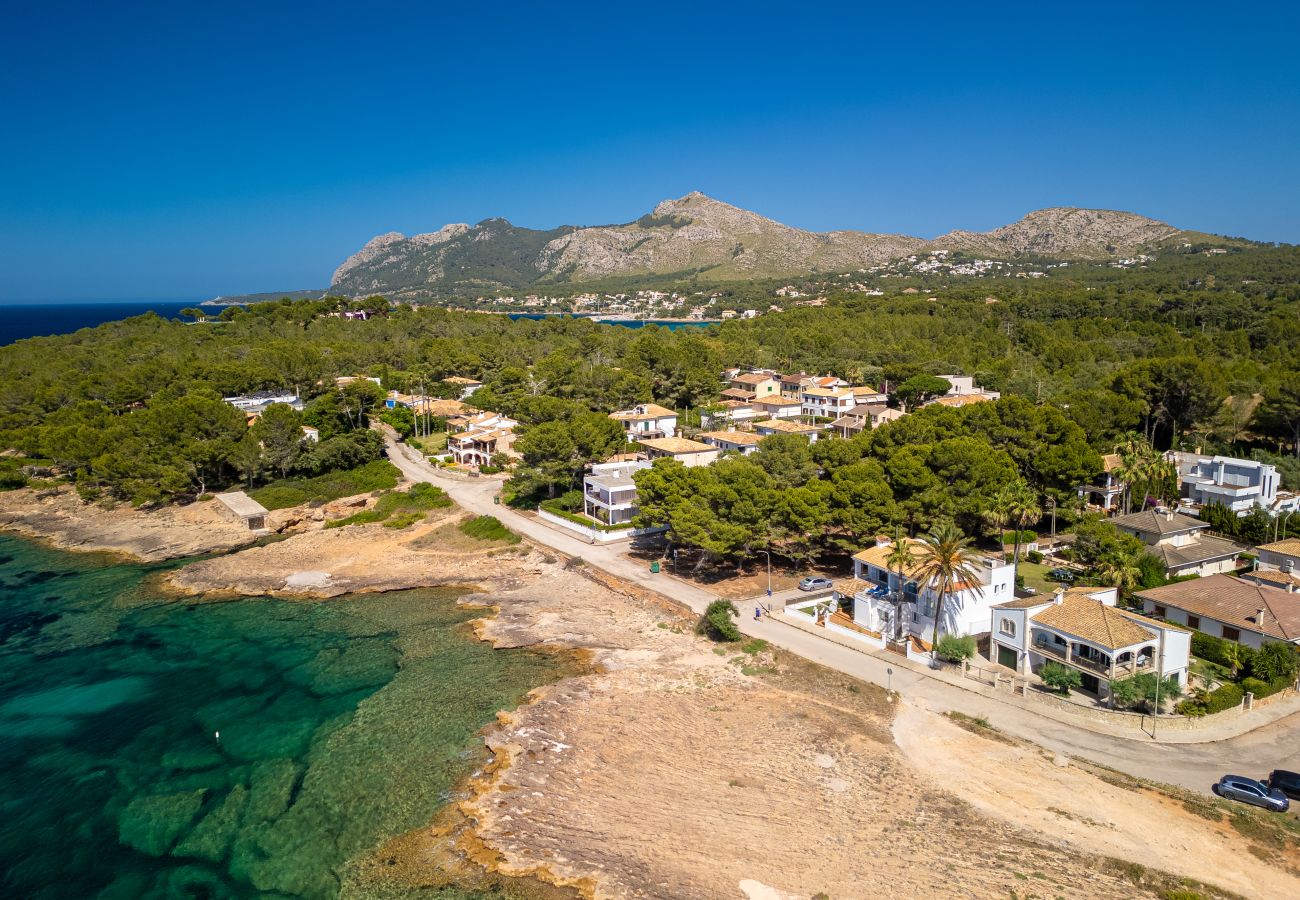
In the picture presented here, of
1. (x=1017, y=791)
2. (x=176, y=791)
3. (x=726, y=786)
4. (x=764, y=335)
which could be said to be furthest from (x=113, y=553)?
(x=764, y=335)

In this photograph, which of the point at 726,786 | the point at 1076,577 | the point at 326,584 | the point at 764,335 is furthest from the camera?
the point at 764,335

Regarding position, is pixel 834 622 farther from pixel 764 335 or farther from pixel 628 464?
pixel 764 335

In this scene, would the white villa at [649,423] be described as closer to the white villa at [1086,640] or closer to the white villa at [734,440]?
the white villa at [734,440]

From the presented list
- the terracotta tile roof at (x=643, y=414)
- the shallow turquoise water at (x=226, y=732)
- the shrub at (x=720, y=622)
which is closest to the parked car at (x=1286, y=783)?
the shrub at (x=720, y=622)

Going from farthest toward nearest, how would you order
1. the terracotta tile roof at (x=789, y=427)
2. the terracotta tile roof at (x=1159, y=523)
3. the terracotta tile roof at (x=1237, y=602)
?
the terracotta tile roof at (x=789, y=427) → the terracotta tile roof at (x=1159, y=523) → the terracotta tile roof at (x=1237, y=602)

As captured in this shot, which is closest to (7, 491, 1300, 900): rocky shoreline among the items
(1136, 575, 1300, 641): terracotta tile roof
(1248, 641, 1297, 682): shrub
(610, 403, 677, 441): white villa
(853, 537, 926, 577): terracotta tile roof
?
(853, 537, 926, 577): terracotta tile roof

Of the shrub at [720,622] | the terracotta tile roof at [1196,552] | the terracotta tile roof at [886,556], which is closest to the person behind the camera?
the terracotta tile roof at [886,556]

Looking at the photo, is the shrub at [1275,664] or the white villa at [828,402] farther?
the white villa at [828,402]
